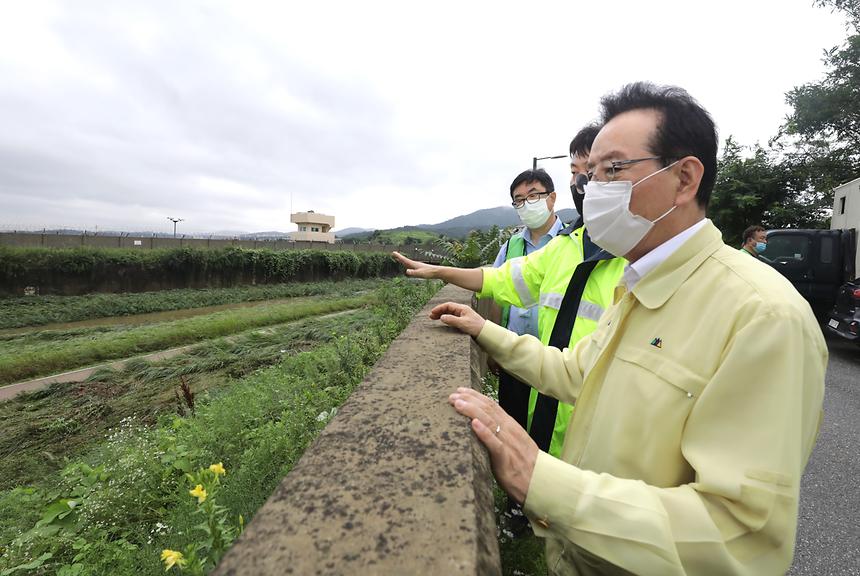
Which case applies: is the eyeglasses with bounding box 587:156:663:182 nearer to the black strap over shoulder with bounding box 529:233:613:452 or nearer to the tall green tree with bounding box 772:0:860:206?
the black strap over shoulder with bounding box 529:233:613:452

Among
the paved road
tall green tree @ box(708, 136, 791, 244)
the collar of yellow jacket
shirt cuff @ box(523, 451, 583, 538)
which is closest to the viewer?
shirt cuff @ box(523, 451, 583, 538)

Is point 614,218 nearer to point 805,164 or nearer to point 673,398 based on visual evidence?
point 673,398

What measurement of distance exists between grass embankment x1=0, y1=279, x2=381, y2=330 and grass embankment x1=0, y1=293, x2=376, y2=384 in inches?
141

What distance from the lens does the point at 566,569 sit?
1.30 metres

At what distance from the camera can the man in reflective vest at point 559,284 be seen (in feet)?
6.85

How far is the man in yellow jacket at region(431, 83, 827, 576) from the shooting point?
854 mm

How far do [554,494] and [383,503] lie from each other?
389 millimetres

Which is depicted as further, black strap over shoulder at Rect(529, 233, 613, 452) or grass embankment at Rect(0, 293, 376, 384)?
grass embankment at Rect(0, 293, 376, 384)

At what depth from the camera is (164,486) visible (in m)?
3.49

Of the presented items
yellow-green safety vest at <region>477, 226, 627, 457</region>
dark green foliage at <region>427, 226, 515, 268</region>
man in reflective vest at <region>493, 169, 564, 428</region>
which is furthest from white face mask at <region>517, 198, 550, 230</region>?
dark green foliage at <region>427, 226, 515, 268</region>

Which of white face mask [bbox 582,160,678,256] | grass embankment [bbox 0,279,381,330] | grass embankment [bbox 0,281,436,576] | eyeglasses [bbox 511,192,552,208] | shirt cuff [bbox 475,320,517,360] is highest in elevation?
eyeglasses [bbox 511,192,552,208]

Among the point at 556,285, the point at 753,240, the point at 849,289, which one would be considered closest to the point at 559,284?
the point at 556,285

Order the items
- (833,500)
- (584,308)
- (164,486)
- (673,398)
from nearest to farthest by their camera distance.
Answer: (673,398) < (584,308) < (833,500) < (164,486)

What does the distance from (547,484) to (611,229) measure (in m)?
0.86
